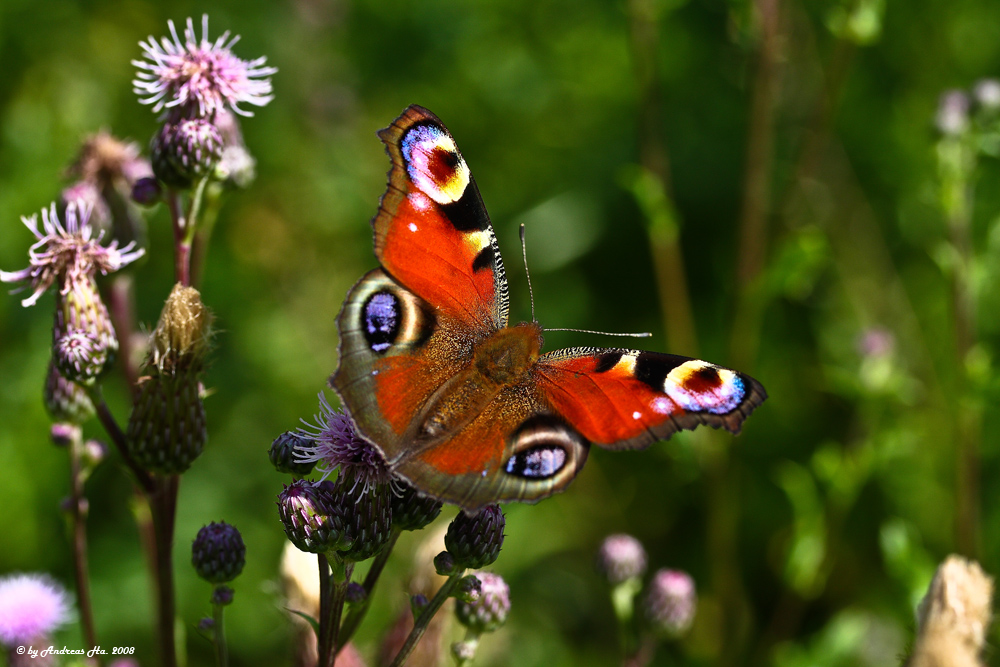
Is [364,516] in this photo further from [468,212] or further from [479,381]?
[468,212]

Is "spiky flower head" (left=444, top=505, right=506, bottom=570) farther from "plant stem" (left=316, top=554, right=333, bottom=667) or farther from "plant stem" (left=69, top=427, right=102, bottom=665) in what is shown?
"plant stem" (left=69, top=427, right=102, bottom=665)

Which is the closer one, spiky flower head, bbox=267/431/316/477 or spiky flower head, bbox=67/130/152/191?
spiky flower head, bbox=267/431/316/477

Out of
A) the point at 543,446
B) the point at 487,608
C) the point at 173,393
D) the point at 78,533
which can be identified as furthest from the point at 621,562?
the point at 78,533

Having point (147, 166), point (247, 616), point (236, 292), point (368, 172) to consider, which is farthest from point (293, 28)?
point (247, 616)

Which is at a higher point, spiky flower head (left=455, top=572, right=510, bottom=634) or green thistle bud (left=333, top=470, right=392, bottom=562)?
green thistle bud (left=333, top=470, right=392, bottom=562)

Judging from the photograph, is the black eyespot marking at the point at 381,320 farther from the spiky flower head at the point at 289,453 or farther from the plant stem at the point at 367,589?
the plant stem at the point at 367,589

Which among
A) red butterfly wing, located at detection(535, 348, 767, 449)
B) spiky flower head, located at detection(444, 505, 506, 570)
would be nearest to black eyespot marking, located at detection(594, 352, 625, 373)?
red butterfly wing, located at detection(535, 348, 767, 449)

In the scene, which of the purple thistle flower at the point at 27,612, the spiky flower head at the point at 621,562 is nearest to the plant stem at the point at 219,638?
the purple thistle flower at the point at 27,612
